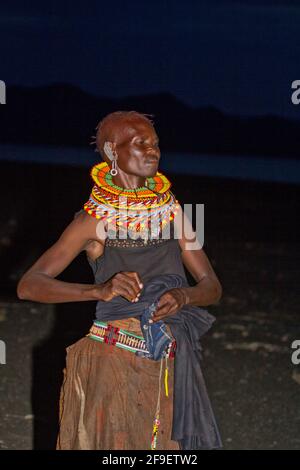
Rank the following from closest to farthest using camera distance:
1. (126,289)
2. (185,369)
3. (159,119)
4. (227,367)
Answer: (126,289) < (185,369) < (227,367) < (159,119)

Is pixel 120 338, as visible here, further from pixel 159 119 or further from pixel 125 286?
pixel 159 119

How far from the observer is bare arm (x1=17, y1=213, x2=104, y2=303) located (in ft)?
16.4

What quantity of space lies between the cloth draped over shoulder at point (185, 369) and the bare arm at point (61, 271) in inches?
8.4

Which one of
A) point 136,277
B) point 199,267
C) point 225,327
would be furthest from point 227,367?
point 136,277

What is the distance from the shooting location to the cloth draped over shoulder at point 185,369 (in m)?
5.14

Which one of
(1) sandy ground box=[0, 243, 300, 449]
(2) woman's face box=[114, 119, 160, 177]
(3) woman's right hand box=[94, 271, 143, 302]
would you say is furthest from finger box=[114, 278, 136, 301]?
(1) sandy ground box=[0, 243, 300, 449]

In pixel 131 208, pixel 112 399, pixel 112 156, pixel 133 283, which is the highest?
pixel 112 156

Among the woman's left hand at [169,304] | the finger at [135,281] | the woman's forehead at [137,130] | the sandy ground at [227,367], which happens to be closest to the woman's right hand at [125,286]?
the finger at [135,281]

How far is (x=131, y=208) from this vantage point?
5113 mm

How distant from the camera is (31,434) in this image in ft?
30.3

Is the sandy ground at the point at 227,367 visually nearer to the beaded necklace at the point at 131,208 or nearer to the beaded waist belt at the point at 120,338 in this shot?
the beaded waist belt at the point at 120,338

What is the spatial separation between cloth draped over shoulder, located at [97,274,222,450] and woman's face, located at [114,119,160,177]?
46 cm

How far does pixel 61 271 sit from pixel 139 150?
1.99 ft
